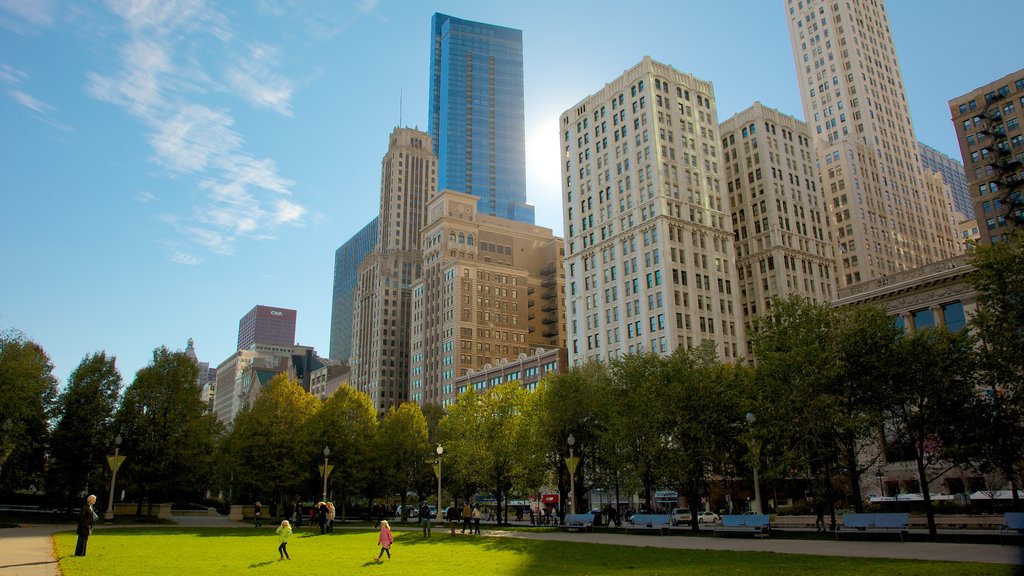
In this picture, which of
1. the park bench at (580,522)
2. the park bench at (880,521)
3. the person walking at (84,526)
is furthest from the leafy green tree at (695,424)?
the person walking at (84,526)

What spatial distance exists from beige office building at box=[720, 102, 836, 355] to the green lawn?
319 ft

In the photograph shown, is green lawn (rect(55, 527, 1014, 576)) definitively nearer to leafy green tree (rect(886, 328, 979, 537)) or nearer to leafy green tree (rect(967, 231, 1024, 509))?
leafy green tree (rect(886, 328, 979, 537))

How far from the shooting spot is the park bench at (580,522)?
42500 millimetres

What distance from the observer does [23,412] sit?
50.3m

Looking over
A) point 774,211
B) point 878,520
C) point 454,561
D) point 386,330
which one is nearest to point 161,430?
point 454,561

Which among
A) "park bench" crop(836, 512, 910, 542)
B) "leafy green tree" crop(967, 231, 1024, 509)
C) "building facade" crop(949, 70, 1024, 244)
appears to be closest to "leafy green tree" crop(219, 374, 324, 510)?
"park bench" crop(836, 512, 910, 542)

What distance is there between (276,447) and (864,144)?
465ft

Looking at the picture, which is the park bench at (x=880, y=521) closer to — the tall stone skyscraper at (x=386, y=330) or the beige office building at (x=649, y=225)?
the beige office building at (x=649, y=225)

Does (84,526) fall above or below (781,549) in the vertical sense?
above

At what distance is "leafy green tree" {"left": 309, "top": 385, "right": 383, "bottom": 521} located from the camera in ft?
210

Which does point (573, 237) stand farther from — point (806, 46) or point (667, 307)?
point (806, 46)

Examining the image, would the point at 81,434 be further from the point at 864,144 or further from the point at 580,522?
the point at 864,144

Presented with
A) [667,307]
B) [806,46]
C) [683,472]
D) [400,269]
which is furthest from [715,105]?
[400,269]

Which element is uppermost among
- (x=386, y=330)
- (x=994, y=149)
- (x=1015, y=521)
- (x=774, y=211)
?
(x=774, y=211)
